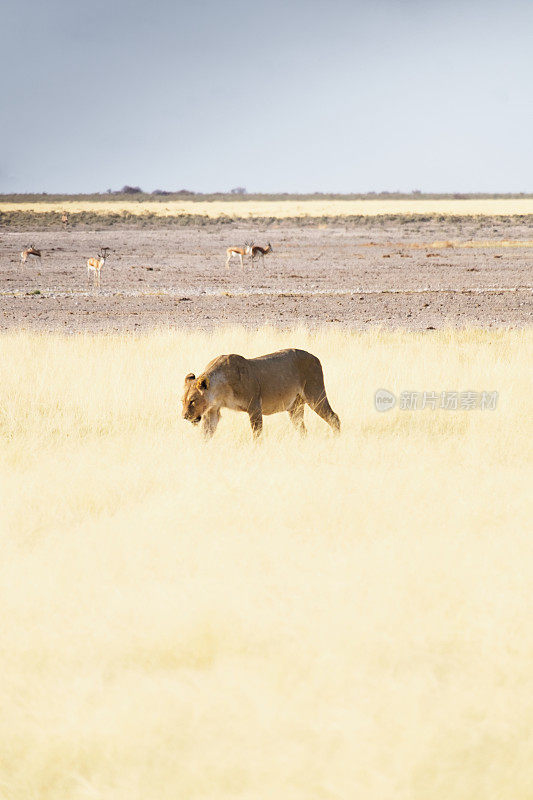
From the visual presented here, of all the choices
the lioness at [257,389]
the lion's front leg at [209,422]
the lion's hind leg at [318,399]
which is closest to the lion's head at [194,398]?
the lioness at [257,389]

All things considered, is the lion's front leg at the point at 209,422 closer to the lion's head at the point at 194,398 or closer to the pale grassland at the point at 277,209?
the lion's head at the point at 194,398

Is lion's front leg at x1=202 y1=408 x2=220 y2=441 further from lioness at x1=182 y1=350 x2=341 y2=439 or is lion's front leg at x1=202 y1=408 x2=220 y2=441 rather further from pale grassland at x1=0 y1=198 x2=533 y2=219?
pale grassland at x1=0 y1=198 x2=533 y2=219

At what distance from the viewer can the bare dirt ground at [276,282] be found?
1895cm

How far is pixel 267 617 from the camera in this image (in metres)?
4.29

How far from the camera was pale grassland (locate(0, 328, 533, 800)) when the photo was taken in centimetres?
331

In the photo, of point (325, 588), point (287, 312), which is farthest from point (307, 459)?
point (287, 312)

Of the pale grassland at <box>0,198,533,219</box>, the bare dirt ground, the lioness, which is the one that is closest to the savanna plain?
the lioness

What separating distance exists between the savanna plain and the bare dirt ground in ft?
31.4

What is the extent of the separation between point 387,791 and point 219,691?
0.87 m

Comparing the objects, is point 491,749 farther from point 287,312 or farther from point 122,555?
point 287,312

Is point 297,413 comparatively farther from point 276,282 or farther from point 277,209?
point 277,209

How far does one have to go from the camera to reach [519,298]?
22.6 m

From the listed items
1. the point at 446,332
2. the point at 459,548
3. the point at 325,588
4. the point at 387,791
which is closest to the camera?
the point at 387,791

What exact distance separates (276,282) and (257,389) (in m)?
21.0
